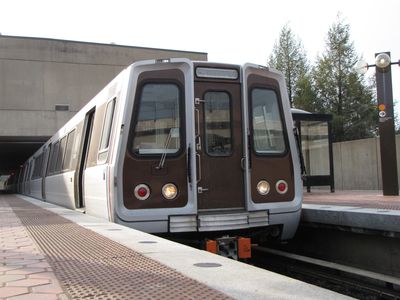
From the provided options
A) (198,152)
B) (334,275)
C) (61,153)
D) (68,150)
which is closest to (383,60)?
(334,275)

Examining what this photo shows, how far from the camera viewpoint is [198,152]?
22.9 ft

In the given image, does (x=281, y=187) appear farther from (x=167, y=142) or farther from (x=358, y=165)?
(x=358, y=165)

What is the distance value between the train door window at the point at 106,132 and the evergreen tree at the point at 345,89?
30597 mm

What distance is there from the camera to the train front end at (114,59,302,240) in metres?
6.73

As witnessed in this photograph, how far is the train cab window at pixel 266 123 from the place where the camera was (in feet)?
24.3

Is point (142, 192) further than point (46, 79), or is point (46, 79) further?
point (46, 79)

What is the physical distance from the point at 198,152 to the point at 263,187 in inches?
41.5

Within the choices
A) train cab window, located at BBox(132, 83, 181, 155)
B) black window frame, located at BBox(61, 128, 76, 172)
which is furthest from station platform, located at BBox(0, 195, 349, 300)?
black window frame, located at BBox(61, 128, 76, 172)

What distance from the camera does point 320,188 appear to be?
17.0 meters

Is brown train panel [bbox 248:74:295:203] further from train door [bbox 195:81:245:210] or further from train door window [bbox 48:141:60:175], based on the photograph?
train door window [bbox 48:141:60:175]

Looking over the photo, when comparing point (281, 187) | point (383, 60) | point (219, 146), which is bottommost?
→ point (281, 187)

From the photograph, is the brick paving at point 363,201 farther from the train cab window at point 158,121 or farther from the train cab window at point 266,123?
the train cab window at point 158,121

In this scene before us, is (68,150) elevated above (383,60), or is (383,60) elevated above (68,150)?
(383,60)

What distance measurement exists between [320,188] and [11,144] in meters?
23.0
